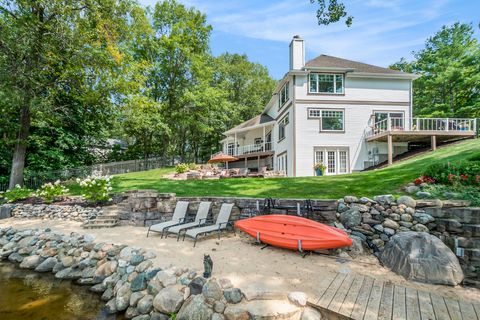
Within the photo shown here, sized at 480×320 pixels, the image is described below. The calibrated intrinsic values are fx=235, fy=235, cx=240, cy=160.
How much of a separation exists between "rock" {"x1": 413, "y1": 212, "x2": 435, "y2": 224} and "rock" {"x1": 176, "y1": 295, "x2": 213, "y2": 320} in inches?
192

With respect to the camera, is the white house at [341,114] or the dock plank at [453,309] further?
the white house at [341,114]

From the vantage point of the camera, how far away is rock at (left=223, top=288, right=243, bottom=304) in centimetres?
372

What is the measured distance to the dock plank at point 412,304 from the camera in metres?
3.20

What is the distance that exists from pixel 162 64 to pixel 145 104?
40.5ft

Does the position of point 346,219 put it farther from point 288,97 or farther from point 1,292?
point 288,97

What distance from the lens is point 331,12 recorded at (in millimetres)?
6922

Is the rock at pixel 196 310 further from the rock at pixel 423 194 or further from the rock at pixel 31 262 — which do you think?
the rock at pixel 423 194

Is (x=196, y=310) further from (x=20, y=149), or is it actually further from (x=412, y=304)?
(x=20, y=149)

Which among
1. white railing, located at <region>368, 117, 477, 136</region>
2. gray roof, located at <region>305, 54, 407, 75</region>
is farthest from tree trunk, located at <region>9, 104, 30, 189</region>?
white railing, located at <region>368, 117, 477, 136</region>

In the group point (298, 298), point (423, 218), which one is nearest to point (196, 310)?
point (298, 298)

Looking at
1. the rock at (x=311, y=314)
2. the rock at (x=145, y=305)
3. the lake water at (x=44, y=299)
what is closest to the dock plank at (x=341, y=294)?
the rock at (x=311, y=314)

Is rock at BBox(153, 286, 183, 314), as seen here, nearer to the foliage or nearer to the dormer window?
the foliage

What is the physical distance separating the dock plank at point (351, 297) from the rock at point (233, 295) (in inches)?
58.1

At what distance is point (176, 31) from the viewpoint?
78.7 ft
